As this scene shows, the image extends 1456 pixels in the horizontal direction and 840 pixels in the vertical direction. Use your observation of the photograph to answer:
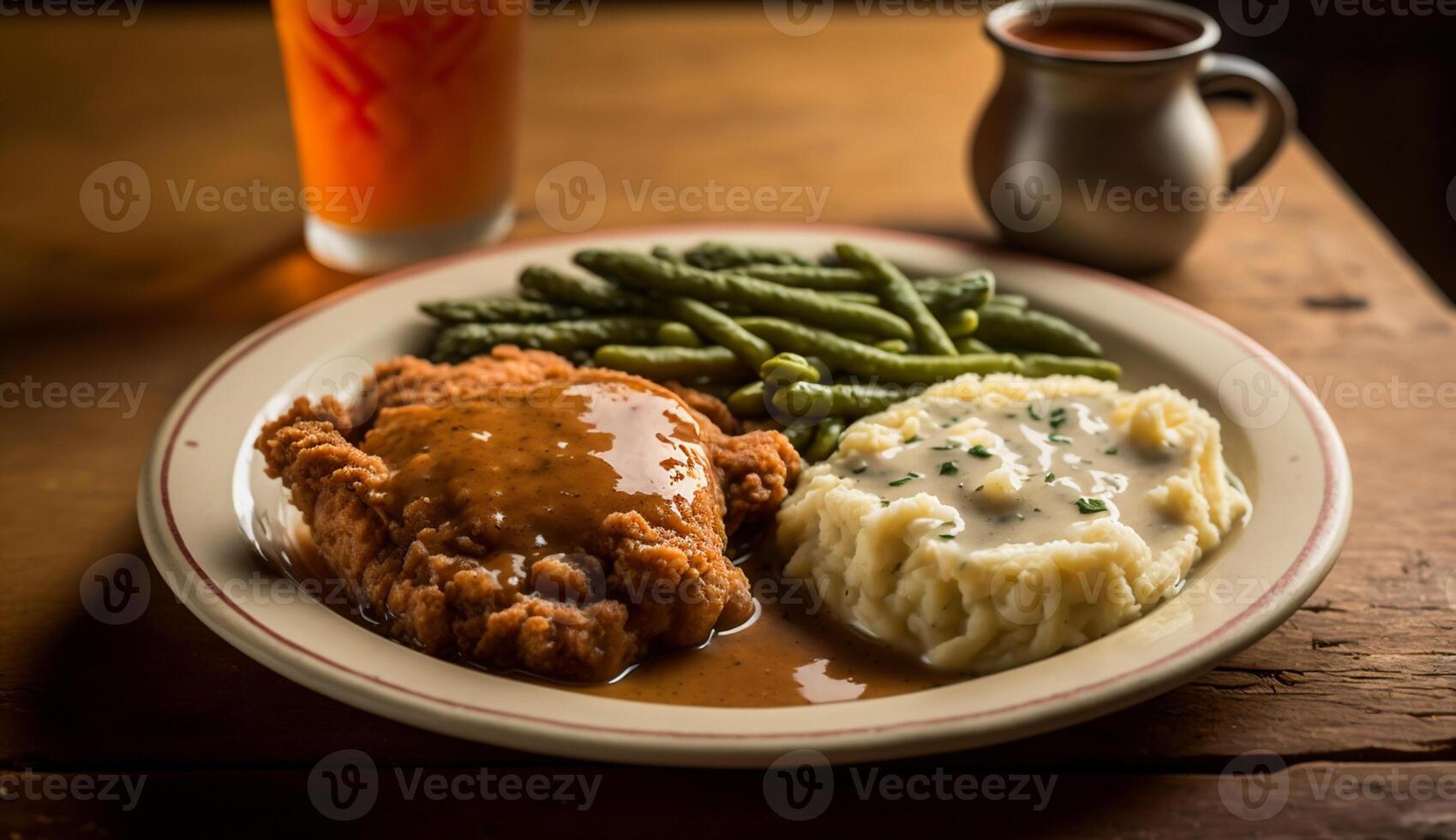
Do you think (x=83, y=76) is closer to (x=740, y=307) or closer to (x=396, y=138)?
(x=396, y=138)

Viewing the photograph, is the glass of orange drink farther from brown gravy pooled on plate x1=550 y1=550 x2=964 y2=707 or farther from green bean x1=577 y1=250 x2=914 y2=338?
brown gravy pooled on plate x1=550 y1=550 x2=964 y2=707

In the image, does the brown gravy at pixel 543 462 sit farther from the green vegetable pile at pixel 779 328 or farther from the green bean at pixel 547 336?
the green bean at pixel 547 336

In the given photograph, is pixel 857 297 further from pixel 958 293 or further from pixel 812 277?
pixel 958 293

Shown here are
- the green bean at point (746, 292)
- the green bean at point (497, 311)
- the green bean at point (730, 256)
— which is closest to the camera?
the green bean at point (746, 292)

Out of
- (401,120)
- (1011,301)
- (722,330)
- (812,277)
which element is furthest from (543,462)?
(401,120)

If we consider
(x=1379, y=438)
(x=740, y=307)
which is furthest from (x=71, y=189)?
(x=1379, y=438)

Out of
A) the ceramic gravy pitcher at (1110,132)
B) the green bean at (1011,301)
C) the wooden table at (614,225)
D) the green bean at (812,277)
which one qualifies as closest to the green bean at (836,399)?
the green bean at (812,277)
